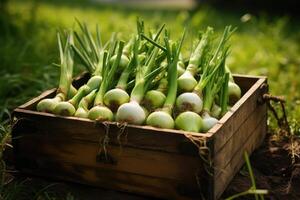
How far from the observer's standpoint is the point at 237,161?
9.39ft

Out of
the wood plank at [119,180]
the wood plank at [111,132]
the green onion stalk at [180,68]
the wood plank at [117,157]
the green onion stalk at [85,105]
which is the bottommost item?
the wood plank at [119,180]

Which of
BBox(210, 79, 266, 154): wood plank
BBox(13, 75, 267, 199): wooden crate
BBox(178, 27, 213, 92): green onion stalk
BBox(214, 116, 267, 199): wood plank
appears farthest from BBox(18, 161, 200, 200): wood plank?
BBox(178, 27, 213, 92): green onion stalk

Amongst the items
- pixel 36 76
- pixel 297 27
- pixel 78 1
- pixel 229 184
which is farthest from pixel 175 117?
pixel 78 1

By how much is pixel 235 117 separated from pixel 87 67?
1006 millimetres

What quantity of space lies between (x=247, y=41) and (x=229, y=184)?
11.3ft

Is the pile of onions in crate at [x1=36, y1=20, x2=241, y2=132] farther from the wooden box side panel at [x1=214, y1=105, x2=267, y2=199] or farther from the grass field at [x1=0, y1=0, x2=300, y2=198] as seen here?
the grass field at [x1=0, y1=0, x2=300, y2=198]

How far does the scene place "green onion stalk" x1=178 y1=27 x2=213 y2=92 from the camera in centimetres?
285

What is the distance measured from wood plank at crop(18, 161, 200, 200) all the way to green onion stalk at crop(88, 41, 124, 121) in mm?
269

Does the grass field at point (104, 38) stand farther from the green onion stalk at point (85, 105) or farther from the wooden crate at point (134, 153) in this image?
the green onion stalk at point (85, 105)

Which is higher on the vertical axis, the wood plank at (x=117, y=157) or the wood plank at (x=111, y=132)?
the wood plank at (x=111, y=132)

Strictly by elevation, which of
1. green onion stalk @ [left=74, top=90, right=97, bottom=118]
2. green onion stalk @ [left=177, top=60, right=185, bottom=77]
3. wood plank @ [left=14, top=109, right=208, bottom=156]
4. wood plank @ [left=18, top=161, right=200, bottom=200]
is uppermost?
green onion stalk @ [left=177, top=60, right=185, bottom=77]

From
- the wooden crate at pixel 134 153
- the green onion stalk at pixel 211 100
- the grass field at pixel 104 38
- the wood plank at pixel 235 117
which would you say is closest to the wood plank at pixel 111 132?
the wooden crate at pixel 134 153

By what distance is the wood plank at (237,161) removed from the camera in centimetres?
259

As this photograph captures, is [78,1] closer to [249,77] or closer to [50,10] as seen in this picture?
[50,10]
